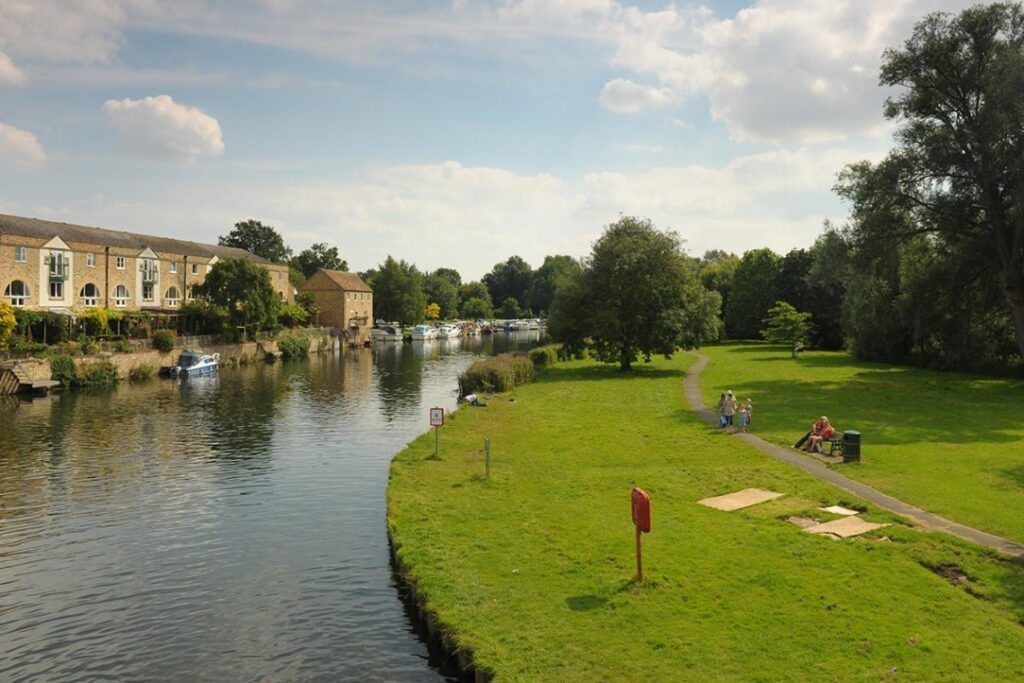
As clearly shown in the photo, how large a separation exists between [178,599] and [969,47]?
4791 cm

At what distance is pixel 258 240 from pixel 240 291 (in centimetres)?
7838

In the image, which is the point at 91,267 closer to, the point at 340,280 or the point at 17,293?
the point at 17,293

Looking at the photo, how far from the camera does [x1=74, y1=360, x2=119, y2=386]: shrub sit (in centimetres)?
5244

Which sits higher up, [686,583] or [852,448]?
[852,448]

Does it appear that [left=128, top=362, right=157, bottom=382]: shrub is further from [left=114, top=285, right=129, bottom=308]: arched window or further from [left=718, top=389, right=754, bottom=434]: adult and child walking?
[left=718, top=389, right=754, bottom=434]: adult and child walking

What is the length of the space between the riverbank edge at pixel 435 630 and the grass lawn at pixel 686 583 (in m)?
0.12

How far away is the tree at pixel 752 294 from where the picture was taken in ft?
320

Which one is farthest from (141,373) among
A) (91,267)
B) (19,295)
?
(91,267)

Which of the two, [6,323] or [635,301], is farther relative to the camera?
[635,301]

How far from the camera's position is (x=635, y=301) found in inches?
2104

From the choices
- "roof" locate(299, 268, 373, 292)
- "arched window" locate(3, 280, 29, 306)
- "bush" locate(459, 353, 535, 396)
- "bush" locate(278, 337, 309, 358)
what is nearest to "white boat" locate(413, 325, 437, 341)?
"roof" locate(299, 268, 373, 292)

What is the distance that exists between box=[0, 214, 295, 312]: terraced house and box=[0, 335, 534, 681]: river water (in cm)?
2714

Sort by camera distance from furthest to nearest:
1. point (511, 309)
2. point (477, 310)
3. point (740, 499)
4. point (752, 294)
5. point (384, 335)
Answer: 1. point (511, 309)
2. point (477, 310)
3. point (384, 335)
4. point (752, 294)
5. point (740, 499)

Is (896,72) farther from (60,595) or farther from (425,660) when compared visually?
(60,595)
